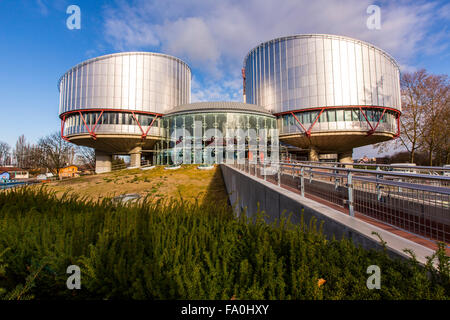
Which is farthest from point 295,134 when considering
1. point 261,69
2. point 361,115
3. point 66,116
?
point 66,116

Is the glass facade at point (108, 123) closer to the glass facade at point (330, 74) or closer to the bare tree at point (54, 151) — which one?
the bare tree at point (54, 151)

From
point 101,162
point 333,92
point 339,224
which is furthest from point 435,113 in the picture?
point 101,162

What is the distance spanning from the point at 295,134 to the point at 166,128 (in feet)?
86.2

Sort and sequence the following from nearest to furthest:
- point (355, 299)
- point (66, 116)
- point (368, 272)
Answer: point (355, 299) → point (368, 272) → point (66, 116)

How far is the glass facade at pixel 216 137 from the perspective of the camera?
35.9 m

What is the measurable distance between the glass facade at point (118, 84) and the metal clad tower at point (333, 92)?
2611cm

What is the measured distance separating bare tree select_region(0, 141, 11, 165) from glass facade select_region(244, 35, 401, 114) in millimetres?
117480

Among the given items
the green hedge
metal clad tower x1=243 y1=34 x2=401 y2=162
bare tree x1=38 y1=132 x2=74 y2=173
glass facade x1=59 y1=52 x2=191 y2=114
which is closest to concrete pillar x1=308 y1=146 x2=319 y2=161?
metal clad tower x1=243 y1=34 x2=401 y2=162

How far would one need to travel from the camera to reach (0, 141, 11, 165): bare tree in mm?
86812

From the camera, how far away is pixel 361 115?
121 ft

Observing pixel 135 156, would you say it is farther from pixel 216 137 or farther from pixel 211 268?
pixel 211 268

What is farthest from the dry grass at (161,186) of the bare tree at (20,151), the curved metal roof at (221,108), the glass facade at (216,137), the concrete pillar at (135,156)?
the bare tree at (20,151)

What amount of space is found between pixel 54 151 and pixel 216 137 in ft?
125
